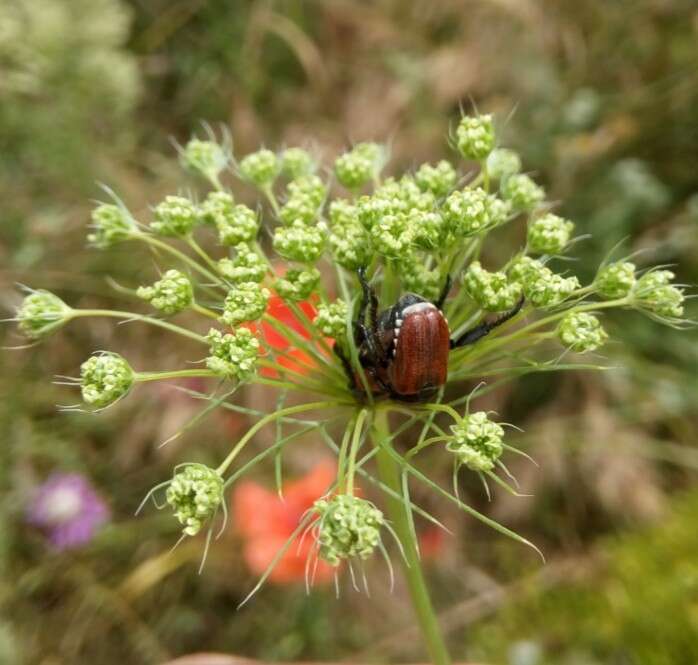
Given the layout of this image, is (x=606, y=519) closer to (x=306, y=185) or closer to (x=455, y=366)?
(x=455, y=366)

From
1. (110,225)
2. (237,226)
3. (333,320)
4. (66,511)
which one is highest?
(110,225)

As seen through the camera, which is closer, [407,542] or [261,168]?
[407,542]

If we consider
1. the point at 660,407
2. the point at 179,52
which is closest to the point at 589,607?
the point at 660,407

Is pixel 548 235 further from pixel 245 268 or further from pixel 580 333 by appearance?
pixel 245 268

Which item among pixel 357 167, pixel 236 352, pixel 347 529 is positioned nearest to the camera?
pixel 347 529

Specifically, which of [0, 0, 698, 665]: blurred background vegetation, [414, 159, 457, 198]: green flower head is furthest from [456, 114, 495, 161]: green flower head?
[0, 0, 698, 665]: blurred background vegetation

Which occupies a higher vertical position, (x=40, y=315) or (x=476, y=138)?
(x=476, y=138)

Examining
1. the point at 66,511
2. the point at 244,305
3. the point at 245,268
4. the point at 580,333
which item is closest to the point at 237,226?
the point at 245,268
